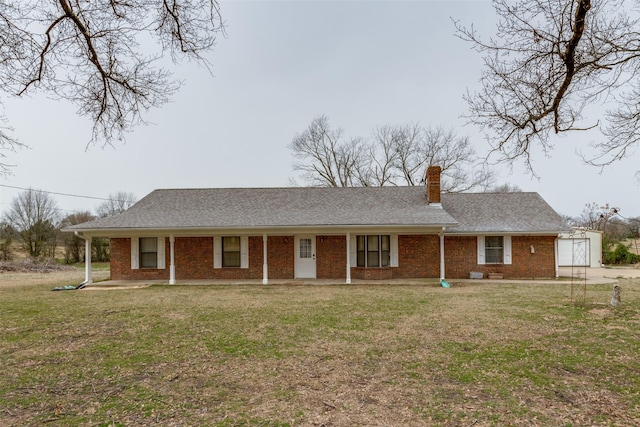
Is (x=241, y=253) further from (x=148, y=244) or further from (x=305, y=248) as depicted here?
(x=148, y=244)

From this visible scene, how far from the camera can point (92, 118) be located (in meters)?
5.34

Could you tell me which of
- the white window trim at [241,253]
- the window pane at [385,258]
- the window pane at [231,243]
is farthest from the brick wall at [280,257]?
the window pane at [385,258]

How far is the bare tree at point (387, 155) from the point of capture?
1234 inches

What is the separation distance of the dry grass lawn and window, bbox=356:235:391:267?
5.33 meters

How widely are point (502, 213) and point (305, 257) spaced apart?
886 centimetres

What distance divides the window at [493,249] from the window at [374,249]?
4137 mm

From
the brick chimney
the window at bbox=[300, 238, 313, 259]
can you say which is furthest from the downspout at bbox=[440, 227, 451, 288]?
the window at bbox=[300, 238, 313, 259]

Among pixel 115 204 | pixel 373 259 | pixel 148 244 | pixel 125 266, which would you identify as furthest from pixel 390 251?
pixel 115 204

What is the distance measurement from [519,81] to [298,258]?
38.9ft

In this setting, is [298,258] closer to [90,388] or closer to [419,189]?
[419,189]

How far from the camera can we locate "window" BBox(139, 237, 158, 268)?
51.8ft

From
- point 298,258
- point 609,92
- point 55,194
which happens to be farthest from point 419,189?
point 55,194

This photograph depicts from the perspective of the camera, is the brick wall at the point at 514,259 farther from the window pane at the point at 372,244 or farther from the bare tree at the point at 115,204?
the bare tree at the point at 115,204

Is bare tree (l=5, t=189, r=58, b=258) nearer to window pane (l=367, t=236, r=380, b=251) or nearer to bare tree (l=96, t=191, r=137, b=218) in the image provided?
bare tree (l=96, t=191, r=137, b=218)
